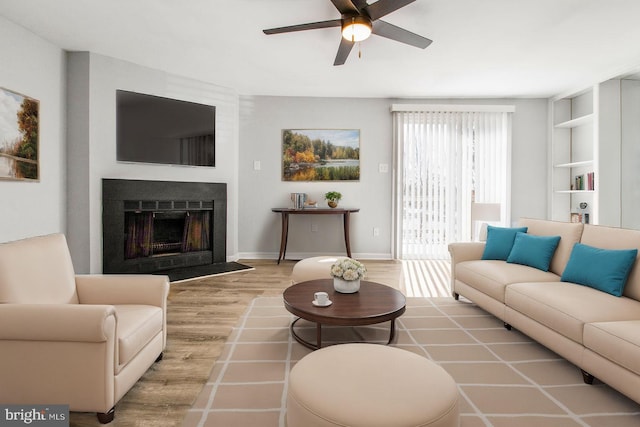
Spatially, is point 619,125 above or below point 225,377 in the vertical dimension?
above

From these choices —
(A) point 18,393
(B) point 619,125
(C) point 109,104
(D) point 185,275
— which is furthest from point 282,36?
(B) point 619,125

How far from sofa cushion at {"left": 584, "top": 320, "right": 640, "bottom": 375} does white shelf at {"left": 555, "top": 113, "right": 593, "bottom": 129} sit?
423 cm

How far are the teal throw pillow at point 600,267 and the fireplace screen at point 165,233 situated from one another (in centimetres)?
428

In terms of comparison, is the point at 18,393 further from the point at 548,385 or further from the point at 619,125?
the point at 619,125

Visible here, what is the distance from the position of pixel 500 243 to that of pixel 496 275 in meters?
0.62

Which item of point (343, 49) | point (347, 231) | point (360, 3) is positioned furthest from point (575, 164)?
point (360, 3)

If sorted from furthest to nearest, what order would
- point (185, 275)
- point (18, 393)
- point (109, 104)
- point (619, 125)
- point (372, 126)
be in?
point (372, 126)
point (619, 125)
point (185, 275)
point (109, 104)
point (18, 393)

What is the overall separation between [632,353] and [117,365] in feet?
7.86

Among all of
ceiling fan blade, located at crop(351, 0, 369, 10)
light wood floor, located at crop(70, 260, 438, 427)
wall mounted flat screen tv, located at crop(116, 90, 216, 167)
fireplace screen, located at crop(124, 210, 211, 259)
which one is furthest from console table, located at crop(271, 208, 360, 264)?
ceiling fan blade, located at crop(351, 0, 369, 10)

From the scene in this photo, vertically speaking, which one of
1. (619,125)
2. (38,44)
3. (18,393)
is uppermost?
(38,44)

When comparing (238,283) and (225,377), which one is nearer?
(225,377)

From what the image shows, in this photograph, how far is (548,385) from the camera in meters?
1.99

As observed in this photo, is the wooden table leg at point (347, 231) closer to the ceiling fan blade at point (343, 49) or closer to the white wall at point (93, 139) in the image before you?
the ceiling fan blade at point (343, 49)

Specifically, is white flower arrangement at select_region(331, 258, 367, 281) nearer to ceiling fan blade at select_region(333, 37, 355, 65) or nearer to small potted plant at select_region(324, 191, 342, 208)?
ceiling fan blade at select_region(333, 37, 355, 65)
